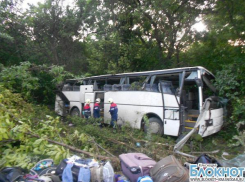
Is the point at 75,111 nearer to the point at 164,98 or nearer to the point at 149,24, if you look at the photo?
the point at 164,98

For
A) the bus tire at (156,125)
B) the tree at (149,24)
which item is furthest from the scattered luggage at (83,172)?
the tree at (149,24)

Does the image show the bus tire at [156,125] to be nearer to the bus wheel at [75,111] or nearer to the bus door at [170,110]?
the bus door at [170,110]

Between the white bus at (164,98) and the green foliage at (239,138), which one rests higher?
the white bus at (164,98)

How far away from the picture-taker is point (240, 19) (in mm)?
10016

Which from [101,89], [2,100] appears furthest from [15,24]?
[2,100]

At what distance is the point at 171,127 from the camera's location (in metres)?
6.71

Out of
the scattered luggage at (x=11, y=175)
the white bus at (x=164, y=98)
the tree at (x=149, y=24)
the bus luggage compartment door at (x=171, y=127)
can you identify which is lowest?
the scattered luggage at (x=11, y=175)

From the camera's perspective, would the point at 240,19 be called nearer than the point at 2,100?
No

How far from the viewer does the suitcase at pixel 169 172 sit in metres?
2.90

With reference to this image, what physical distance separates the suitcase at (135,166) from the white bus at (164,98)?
2660mm

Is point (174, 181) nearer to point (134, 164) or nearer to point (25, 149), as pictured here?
point (134, 164)

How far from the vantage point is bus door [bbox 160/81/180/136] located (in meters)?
6.58

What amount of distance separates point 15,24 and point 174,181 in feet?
39.7

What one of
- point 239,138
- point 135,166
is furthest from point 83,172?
point 239,138
